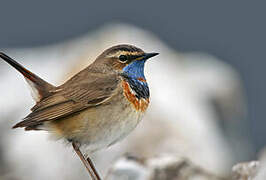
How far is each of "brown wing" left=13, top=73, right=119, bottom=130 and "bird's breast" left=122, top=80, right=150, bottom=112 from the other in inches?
5.3

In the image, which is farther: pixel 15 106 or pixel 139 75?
pixel 15 106

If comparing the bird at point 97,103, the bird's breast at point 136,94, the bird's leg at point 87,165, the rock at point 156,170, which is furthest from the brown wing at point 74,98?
the rock at point 156,170

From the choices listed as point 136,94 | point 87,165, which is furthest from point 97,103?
point 87,165

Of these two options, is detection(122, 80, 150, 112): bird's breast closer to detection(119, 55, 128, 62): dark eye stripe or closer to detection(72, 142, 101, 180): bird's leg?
detection(119, 55, 128, 62): dark eye stripe

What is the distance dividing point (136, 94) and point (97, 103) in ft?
1.45

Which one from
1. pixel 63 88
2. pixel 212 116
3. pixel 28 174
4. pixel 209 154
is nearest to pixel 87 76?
pixel 63 88

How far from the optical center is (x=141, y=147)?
11.6 m

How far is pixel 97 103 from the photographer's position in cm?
749

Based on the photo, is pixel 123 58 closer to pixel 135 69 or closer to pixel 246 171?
pixel 135 69

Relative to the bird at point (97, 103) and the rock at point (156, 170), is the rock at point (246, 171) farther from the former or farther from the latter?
the bird at point (97, 103)

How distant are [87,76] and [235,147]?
245 inches

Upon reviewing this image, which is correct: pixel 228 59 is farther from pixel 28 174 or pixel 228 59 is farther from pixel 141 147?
pixel 28 174

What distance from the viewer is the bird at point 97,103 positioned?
736cm

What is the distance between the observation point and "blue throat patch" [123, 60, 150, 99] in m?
7.59
